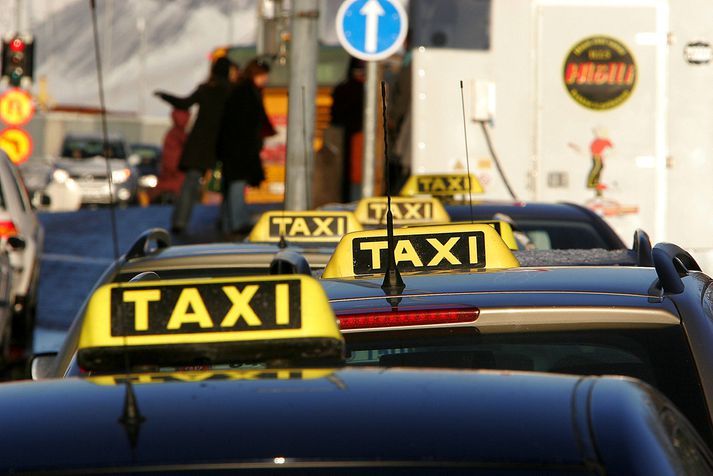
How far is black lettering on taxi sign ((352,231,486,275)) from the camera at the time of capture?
4.78 metres

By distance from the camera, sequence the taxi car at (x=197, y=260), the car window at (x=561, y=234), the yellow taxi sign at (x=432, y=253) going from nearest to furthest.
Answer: the yellow taxi sign at (x=432, y=253), the taxi car at (x=197, y=260), the car window at (x=561, y=234)

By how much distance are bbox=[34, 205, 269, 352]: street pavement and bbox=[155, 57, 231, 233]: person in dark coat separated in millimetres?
1000

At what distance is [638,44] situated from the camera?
14047 mm

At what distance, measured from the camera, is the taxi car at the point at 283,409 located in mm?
2410

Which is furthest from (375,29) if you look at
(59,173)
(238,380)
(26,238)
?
(59,173)

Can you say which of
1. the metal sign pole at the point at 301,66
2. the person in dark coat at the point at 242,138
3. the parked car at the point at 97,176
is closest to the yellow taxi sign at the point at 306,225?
the metal sign pole at the point at 301,66

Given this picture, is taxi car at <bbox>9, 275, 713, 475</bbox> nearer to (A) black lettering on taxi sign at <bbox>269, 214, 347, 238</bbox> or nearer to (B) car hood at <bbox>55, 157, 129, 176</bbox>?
(A) black lettering on taxi sign at <bbox>269, 214, 347, 238</bbox>

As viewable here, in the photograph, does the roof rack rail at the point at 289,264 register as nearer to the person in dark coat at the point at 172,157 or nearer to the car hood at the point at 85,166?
the person in dark coat at the point at 172,157

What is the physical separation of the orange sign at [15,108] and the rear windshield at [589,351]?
26.2 m

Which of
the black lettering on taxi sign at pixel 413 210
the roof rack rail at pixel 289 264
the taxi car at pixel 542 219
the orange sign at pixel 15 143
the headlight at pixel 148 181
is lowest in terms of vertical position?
the headlight at pixel 148 181

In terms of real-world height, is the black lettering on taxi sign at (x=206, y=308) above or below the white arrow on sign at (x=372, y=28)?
below

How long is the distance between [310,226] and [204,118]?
10743 millimetres

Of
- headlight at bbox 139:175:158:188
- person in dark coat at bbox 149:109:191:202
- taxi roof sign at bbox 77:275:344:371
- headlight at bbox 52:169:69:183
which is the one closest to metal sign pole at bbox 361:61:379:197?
person in dark coat at bbox 149:109:191:202

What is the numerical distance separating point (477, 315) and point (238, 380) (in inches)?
46.7
